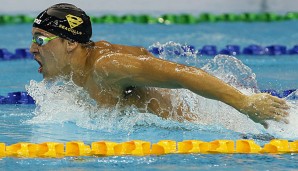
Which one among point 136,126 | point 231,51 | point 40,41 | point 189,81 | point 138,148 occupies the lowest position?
point 138,148

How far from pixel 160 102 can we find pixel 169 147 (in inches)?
21.9

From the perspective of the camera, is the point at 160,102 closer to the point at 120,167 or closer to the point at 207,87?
the point at 207,87

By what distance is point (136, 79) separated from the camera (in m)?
3.77

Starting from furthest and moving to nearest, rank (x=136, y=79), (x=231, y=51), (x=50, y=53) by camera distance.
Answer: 1. (x=231, y=51)
2. (x=50, y=53)
3. (x=136, y=79)

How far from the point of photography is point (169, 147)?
3.62 metres

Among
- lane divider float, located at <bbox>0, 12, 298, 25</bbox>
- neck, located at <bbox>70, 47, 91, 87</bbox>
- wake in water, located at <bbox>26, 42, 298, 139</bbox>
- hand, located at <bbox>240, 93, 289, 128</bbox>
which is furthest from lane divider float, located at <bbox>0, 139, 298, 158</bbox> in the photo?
lane divider float, located at <bbox>0, 12, 298, 25</bbox>

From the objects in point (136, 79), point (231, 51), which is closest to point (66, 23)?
point (136, 79)

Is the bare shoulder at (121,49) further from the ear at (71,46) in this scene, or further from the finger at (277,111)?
the finger at (277,111)

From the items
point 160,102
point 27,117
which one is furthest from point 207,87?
point 27,117

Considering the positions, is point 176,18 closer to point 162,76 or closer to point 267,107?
point 162,76

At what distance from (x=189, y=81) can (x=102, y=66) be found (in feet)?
1.57

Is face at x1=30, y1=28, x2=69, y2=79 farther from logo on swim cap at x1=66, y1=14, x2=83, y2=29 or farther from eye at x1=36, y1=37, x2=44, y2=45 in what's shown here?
logo on swim cap at x1=66, y1=14, x2=83, y2=29

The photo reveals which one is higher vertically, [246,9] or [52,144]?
[246,9]

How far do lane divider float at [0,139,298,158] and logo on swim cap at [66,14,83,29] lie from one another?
702 millimetres
